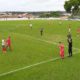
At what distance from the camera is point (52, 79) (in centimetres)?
1825

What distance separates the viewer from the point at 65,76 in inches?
749

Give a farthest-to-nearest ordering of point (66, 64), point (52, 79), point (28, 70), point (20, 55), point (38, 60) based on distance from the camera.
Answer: point (20, 55) → point (38, 60) → point (66, 64) → point (28, 70) → point (52, 79)

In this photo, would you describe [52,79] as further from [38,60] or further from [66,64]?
[38,60]

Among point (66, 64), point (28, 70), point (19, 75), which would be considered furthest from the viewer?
point (66, 64)

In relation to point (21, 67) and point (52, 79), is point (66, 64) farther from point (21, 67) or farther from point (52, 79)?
point (52, 79)

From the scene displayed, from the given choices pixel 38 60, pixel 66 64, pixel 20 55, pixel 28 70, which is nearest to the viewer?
pixel 28 70

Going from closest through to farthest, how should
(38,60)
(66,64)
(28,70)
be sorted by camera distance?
(28,70) → (66,64) → (38,60)

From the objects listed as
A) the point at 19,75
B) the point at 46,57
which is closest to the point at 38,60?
the point at 46,57

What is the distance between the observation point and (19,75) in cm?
1945

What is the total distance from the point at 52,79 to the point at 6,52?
1154 cm

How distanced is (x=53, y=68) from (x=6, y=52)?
28.7 feet

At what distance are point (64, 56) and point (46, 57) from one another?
1.43m

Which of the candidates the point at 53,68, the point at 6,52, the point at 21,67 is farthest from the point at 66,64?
the point at 6,52

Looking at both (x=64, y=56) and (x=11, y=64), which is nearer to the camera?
(x=11, y=64)
